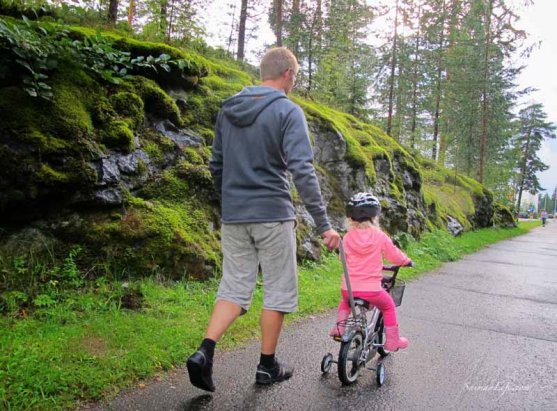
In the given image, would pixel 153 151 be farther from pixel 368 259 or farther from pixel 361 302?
pixel 361 302

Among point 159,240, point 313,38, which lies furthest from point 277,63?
point 313,38

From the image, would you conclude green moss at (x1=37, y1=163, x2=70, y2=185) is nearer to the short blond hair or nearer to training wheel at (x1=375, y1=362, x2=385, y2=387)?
the short blond hair

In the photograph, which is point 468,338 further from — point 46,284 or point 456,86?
point 456,86

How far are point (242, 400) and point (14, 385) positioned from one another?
4.96 feet

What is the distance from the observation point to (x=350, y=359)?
12.0 feet

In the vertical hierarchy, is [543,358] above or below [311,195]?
below

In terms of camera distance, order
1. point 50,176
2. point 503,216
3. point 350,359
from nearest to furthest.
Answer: point 350,359 → point 50,176 → point 503,216

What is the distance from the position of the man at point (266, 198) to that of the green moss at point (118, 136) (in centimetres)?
266

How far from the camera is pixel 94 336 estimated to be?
3.84m

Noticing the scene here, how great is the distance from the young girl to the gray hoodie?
0.72 m

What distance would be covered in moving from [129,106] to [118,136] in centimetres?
62

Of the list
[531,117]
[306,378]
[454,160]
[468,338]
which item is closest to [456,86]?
[454,160]

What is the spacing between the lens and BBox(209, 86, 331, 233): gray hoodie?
127 inches

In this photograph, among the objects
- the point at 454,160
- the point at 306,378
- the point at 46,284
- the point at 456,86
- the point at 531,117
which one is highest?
the point at 531,117
